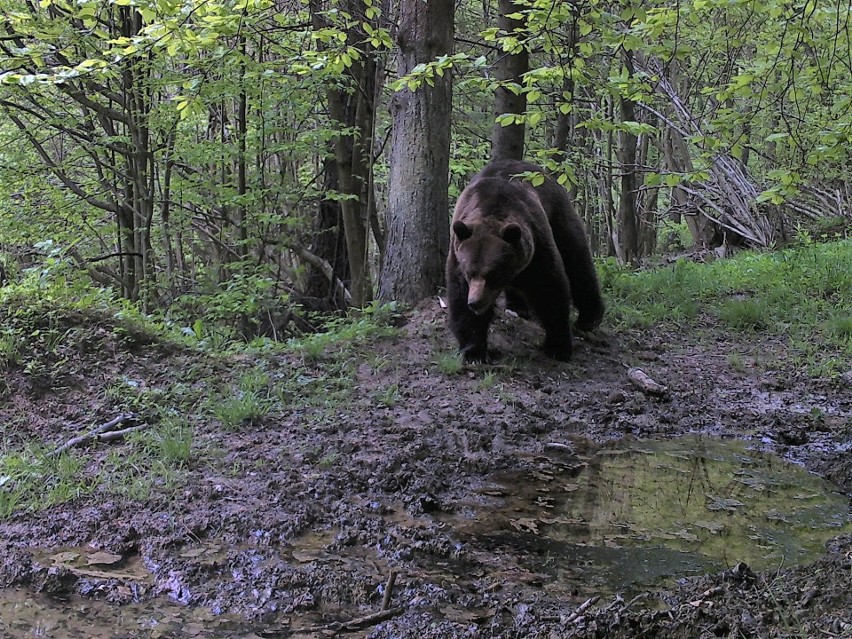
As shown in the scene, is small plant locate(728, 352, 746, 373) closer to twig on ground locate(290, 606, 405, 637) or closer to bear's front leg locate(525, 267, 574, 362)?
bear's front leg locate(525, 267, 574, 362)

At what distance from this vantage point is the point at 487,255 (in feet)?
18.7

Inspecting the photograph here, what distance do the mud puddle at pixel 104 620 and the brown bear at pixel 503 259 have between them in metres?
3.46

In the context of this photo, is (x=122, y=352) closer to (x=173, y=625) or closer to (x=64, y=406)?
(x=64, y=406)

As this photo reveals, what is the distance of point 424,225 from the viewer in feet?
23.9

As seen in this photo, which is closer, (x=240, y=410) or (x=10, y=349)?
(x=240, y=410)

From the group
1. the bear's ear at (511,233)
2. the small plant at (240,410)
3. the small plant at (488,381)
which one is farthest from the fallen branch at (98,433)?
the bear's ear at (511,233)

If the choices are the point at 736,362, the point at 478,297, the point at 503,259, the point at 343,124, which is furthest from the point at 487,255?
the point at 343,124

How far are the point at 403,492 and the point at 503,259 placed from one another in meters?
2.57

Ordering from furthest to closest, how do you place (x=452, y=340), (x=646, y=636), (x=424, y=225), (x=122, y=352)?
(x=424, y=225) → (x=452, y=340) → (x=122, y=352) → (x=646, y=636)

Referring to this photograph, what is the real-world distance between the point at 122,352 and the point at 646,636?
4.73 metres

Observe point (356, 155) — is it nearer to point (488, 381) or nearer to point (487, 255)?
point (487, 255)

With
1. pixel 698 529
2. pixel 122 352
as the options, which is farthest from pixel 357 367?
pixel 698 529

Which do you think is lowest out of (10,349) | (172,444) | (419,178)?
(172,444)

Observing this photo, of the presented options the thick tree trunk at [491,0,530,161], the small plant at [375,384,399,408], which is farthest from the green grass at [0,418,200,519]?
the thick tree trunk at [491,0,530,161]
